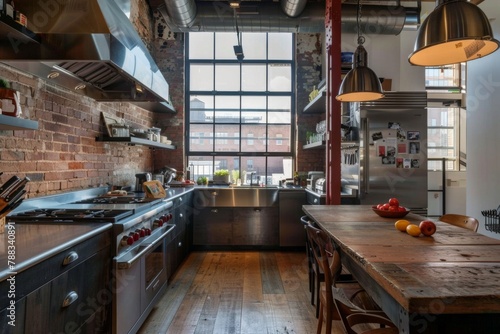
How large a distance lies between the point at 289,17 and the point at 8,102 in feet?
11.3

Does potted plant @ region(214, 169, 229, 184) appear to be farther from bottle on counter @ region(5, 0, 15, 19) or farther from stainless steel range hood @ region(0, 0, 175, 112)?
bottle on counter @ region(5, 0, 15, 19)

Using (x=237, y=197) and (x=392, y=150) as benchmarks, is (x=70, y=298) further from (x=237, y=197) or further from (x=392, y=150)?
(x=392, y=150)

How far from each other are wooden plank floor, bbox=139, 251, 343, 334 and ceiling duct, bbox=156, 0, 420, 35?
3163 millimetres

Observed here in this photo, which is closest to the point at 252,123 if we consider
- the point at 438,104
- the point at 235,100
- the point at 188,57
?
the point at 235,100

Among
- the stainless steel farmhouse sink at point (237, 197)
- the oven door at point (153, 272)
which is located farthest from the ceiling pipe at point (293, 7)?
the oven door at point (153, 272)

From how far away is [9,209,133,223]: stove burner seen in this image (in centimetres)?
182

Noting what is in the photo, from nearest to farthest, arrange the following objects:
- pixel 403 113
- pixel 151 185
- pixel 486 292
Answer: pixel 486 292, pixel 151 185, pixel 403 113

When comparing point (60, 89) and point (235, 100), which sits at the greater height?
point (235, 100)

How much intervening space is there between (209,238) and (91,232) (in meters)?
2.99

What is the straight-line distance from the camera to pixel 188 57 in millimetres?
5293

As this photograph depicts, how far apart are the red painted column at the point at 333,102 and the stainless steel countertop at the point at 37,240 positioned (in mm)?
2367

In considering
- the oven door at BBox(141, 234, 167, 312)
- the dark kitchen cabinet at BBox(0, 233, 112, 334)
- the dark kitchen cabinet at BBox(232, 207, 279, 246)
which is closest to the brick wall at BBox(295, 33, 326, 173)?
the dark kitchen cabinet at BBox(232, 207, 279, 246)

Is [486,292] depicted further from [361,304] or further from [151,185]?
[151,185]

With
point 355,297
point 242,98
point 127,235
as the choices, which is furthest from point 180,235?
point 242,98
